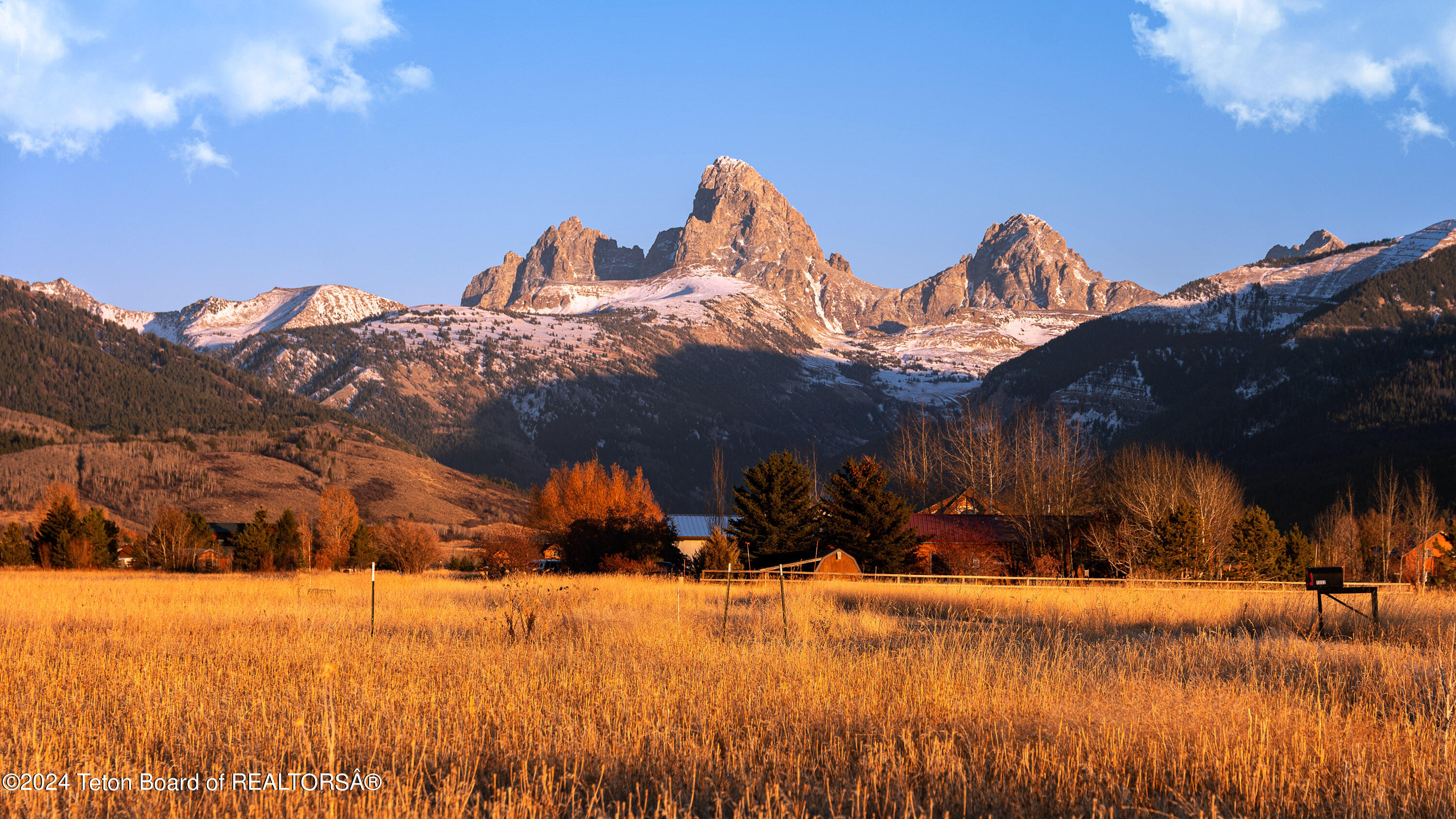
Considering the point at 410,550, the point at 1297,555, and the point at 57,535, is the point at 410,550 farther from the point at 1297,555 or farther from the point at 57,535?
the point at 1297,555

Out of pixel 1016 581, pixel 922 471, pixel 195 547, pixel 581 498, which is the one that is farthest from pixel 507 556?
pixel 922 471

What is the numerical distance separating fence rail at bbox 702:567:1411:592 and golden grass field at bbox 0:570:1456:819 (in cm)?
2157

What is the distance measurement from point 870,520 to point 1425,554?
42960 millimetres

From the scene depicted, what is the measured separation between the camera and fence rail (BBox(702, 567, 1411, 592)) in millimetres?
38656

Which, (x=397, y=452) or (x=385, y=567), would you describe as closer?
(x=385, y=567)

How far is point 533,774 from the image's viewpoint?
7566 mm

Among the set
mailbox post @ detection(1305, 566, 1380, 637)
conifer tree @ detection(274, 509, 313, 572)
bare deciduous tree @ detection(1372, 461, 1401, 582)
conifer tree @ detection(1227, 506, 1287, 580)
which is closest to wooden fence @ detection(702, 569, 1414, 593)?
conifer tree @ detection(1227, 506, 1287, 580)

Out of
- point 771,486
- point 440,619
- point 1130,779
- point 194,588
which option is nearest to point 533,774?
point 1130,779

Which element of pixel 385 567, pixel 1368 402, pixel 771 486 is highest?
pixel 1368 402

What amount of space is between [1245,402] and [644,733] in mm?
201543

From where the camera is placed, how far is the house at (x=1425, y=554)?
62800mm

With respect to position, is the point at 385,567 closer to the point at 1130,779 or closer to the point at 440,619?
the point at 440,619

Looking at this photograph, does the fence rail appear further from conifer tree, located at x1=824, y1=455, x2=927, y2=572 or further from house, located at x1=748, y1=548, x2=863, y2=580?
conifer tree, located at x1=824, y1=455, x2=927, y2=572

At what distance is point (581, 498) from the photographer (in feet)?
287
